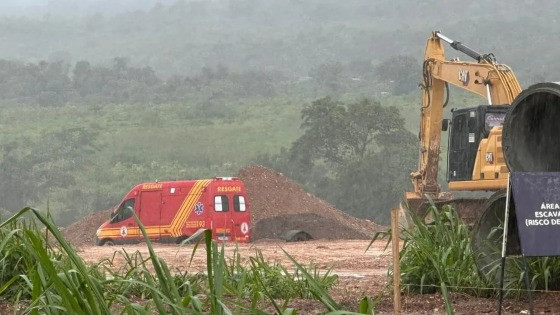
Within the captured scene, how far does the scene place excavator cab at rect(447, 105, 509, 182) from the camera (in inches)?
961

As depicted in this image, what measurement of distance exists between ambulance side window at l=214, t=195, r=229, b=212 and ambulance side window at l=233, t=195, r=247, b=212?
0.29m

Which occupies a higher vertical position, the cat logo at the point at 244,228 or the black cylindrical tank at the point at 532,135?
the black cylindrical tank at the point at 532,135

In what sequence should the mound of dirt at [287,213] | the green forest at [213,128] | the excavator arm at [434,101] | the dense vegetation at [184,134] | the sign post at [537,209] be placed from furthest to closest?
the green forest at [213,128] < the dense vegetation at [184,134] < the mound of dirt at [287,213] < the excavator arm at [434,101] < the sign post at [537,209]

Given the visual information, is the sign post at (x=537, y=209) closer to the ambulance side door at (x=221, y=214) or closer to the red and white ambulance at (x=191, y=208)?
the red and white ambulance at (x=191, y=208)

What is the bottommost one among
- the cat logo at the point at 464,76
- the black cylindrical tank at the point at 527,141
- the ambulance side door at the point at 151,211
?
the ambulance side door at the point at 151,211

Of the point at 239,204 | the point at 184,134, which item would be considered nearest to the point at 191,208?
the point at 239,204

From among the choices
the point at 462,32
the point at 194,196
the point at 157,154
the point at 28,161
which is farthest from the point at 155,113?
the point at 462,32

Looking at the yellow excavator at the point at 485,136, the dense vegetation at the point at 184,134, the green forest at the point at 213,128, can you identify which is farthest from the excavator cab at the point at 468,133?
the dense vegetation at the point at 184,134

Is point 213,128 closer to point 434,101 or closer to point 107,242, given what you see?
point 107,242

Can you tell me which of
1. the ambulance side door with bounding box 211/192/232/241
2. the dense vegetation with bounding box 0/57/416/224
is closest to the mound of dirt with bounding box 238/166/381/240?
the ambulance side door with bounding box 211/192/232/241

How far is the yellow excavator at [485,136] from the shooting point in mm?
11758

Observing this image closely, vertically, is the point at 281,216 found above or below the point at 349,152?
below

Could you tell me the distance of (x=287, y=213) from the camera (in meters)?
40.5

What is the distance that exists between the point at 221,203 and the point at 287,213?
21.5 feet
